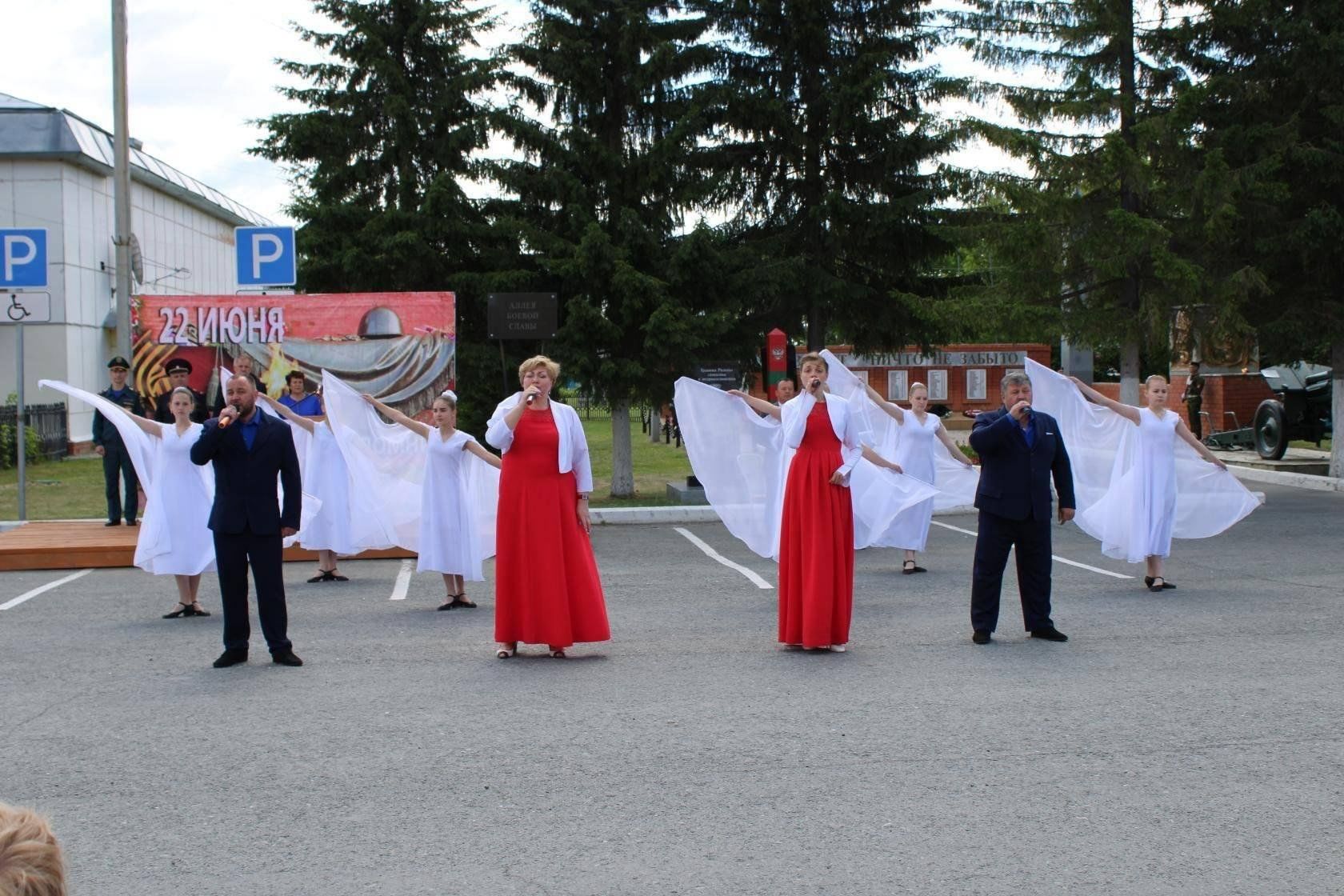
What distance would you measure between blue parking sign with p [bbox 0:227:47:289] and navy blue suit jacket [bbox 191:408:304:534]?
9.93 m

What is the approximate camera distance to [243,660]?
30.3 feet

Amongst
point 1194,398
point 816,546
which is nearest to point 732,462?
point 816,546

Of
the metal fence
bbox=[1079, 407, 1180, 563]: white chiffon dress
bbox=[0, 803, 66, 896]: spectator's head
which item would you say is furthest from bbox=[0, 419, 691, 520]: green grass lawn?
bbox=[0, 803, 66, 896]: spectator's head

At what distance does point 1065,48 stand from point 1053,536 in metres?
9.83

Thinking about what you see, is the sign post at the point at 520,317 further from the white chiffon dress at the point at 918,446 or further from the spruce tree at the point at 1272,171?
the spruce tree at the point at 1272,171

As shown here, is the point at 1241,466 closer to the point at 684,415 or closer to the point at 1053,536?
the point at 1053,536

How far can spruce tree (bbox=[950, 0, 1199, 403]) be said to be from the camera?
72.0ft

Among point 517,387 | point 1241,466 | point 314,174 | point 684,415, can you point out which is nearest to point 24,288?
point 314,174

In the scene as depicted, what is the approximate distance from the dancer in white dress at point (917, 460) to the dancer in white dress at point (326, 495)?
5.42 metres

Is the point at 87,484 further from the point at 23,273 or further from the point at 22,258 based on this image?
the point at 22,258

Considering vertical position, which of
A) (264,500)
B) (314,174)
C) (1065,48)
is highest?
(1065,48)

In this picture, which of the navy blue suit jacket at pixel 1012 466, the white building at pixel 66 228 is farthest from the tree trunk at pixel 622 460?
the white building at pixel 66 228

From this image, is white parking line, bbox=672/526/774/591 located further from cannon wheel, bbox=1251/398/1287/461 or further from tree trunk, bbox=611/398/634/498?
cannon wheel, bbox=1251/398/1287/461

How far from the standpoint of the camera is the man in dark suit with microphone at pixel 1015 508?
977cm
